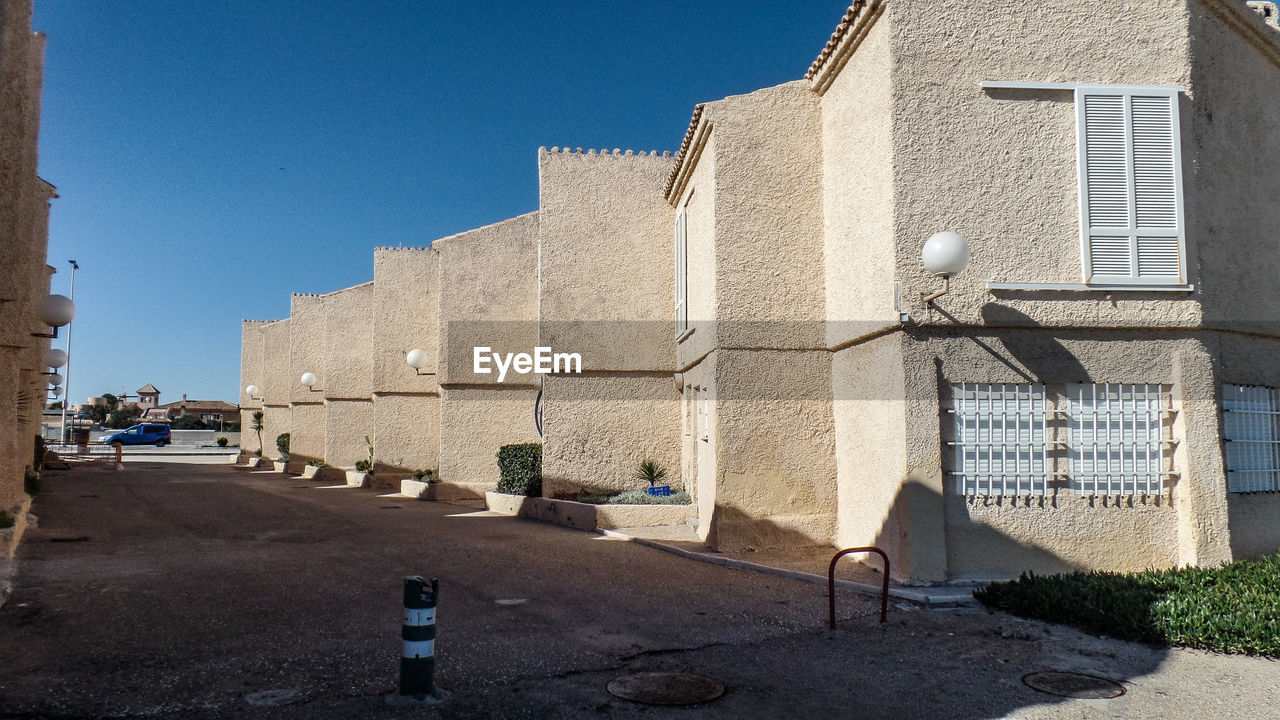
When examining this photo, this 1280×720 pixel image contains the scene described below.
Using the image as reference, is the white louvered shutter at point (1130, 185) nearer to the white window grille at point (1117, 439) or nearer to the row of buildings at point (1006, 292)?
the row of buildings at point (1006, 292)

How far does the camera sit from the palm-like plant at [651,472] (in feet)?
48.1

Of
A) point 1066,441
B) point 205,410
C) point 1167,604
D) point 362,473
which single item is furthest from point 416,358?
point 205,410

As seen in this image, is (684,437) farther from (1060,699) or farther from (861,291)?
(1060,699)

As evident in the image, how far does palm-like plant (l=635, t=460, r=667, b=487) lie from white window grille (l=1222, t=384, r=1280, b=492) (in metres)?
8.22

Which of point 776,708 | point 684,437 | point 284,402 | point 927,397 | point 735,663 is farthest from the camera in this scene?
point 284,402

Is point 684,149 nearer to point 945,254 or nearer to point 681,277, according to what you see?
point 681,277

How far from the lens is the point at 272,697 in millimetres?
5297

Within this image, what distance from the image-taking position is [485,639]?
6688 millimetres

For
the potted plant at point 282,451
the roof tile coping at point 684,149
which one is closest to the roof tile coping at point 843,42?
the roof tile coping at point 684,149

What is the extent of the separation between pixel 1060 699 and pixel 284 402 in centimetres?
3102

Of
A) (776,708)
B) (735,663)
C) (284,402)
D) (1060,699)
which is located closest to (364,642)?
(735,663)

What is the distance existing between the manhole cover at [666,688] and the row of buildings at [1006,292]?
3.55 metres

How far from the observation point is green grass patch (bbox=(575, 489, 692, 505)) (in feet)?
45.1

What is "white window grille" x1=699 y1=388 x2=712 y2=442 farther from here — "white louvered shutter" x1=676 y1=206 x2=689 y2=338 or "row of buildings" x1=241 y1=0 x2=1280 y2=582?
"white louvered shutter" x1=676 y1=206 x2=689 y2=338
